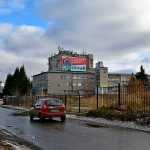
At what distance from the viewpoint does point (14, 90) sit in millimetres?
128250

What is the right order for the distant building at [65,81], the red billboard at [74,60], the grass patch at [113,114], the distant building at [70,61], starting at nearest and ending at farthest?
the grass patch at [113,114] → the distant building at [65,81] → the red billboard at [74,60] → the distant building at [70,61]

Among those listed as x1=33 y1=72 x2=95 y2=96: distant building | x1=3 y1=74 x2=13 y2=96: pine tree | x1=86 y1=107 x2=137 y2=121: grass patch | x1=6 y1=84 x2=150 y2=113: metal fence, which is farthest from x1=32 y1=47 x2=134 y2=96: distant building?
x1=86 y1=107 x2=137 y2=121: grass patch

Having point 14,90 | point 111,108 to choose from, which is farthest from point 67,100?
point 14,90

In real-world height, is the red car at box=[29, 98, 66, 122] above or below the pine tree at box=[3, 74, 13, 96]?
below

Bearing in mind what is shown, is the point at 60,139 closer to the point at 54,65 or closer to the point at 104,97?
the point at 104,97

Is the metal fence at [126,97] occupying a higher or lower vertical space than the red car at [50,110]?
higher

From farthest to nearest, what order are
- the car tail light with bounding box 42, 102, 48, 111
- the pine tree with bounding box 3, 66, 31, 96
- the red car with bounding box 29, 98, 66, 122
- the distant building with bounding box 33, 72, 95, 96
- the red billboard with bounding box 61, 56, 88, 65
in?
the red billboard with bounding box 61, 56, 88, 65
the distant building with bounding box 33, 72, 95, 96
the pine tree with bounding box 3, 66, 31, 96
the car tail light with bounding box 42, 102, 48, 111
the red car with bounding box 29, 98, 66, 122

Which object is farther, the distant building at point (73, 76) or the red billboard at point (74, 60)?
the red billboard at point (74, 60)

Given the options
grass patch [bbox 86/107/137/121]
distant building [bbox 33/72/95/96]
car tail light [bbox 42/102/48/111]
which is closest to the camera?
grass patch [bbox 86/107/137/121]

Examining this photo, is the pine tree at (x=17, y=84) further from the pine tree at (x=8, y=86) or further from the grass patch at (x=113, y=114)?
the grass patch at (x=113, y=114)

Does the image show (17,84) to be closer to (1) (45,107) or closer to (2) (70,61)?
(2) (70,61)

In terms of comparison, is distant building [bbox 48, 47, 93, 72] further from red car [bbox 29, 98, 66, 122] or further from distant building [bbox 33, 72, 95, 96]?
red car [bbox 29, 98, 66, 122]

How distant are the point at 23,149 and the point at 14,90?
4575 inches

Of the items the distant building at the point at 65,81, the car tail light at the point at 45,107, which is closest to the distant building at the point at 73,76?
the distant building at the point at 65,81
